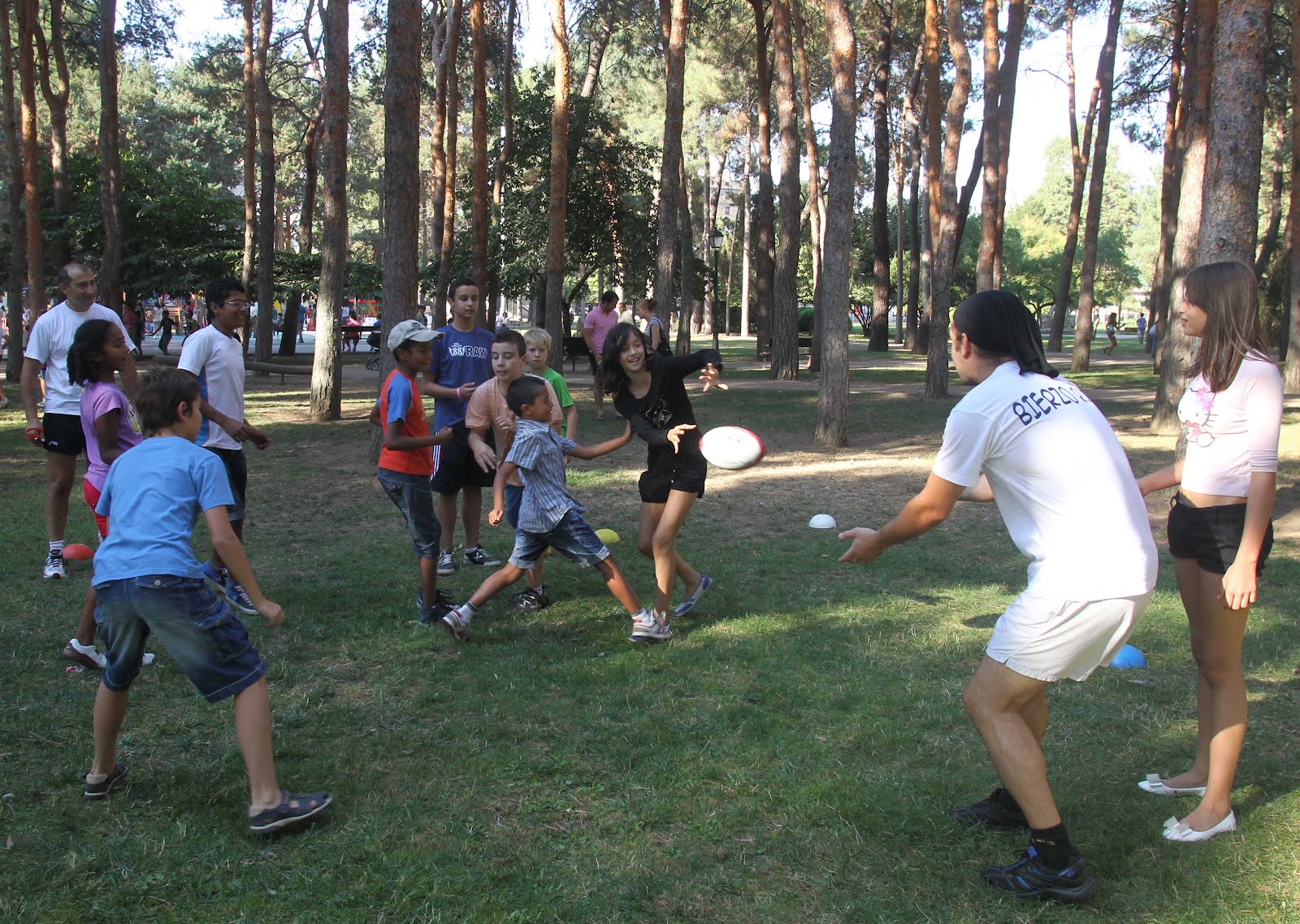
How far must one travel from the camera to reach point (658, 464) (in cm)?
532

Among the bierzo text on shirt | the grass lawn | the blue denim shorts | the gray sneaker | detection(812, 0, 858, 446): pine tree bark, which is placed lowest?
the grass lawn

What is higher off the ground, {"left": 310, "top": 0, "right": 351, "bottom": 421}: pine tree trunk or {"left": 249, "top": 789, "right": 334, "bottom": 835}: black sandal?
{"left": 310, "top": 0, "right": 351, "bottom": 421}: pine tree trunk

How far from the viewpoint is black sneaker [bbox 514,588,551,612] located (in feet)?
19.3

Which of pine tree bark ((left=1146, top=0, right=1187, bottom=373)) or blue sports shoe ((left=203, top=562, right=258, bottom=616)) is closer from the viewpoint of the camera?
blue sports shoe ((left=203, top=562, right=258, bottom=616))

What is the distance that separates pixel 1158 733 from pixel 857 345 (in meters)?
39.6

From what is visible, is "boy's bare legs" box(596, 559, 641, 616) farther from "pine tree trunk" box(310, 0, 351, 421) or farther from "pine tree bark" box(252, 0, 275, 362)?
"pine tree bark" box(252, 0, 275, 362)

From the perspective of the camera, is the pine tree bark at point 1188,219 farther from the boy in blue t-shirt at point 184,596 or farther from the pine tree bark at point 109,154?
the pine tree bark at point 109,154

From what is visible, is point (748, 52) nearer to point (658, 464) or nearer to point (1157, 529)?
point (1157, 529)

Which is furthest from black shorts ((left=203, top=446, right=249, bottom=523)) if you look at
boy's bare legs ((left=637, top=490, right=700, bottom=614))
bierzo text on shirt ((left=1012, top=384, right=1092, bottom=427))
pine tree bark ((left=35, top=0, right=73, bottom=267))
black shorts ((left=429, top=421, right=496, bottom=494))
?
pine tree bark ((left=35, top=0, right=73, bottom=267))

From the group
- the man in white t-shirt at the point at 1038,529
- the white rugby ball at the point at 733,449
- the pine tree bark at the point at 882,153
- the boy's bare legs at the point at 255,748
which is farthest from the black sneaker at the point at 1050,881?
the pine tree bark at the point at 882,153

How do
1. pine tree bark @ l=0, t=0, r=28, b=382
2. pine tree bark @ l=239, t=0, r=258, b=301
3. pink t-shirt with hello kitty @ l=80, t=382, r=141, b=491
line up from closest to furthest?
pink t-shirt with hello kitty @ l=80, t=382, r=141, b=491 → pine tree bark @ l=0, t=0, r=28, b=382 → pine tree bark @ l=239, t=0, r=258, b=301

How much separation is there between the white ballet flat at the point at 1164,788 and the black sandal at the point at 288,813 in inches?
111

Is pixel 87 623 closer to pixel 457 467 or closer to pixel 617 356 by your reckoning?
pixel 457 467

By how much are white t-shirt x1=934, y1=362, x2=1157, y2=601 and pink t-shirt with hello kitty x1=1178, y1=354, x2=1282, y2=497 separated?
580 mm
